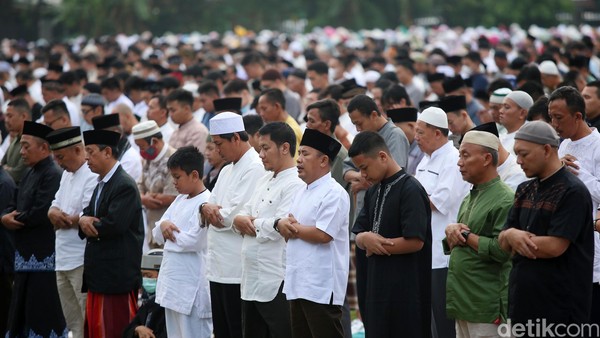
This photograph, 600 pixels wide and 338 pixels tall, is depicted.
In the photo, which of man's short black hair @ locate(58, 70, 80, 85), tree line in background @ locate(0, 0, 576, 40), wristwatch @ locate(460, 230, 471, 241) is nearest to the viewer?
wristwatch @ locate(460, 230, 471, 241)

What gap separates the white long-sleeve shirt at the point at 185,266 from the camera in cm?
756

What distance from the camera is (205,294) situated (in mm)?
7738

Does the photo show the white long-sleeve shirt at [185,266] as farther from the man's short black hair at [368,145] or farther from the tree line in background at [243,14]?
the tree line in background at [243,14]

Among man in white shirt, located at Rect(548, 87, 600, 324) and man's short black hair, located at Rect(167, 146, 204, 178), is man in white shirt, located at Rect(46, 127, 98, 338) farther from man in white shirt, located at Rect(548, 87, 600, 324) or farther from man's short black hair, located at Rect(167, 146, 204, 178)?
man in white shirt, located at Rect(548, 87, 600, 324)

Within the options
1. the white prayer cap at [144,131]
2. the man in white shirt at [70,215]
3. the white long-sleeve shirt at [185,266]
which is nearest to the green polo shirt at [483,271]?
the white long-sleeve shirt at [185,266]

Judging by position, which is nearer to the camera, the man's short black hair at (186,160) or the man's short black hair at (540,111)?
the man's short black hair at (186,160)

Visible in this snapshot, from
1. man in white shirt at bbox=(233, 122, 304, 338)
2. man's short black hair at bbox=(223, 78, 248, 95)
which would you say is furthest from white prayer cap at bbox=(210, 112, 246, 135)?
man's short black hair at bbox=(223, 78, 248, 95)

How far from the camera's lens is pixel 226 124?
25.0 feet

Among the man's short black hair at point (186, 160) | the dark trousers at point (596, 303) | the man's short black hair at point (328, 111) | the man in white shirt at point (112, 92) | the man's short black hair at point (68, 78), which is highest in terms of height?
the man's short black hair at point (68, 78)

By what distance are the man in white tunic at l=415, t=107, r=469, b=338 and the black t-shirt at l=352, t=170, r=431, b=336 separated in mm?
860

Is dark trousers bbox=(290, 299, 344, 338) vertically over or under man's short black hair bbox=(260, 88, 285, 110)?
under

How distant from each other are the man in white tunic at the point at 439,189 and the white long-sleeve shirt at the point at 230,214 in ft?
3.98

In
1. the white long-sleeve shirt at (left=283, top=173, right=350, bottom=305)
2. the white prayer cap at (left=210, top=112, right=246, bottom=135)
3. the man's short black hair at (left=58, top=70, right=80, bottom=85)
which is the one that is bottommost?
the white long-sleeve shirt at (left=283, top=173, right=350, bottom=305)

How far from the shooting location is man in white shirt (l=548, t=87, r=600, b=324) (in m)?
6.68
